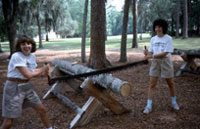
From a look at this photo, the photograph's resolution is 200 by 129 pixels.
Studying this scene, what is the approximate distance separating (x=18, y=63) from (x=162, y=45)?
2893mm

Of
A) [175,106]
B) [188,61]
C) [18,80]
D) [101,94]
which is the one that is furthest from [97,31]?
[18,80]

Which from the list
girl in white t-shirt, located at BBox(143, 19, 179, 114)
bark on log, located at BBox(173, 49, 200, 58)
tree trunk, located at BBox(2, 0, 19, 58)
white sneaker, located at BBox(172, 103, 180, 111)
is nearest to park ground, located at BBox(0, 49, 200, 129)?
white sneaker, located at BBox(172, 103, 180, 111)

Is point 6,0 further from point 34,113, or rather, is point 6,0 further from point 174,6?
point 174,6

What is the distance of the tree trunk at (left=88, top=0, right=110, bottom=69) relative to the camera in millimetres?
7961

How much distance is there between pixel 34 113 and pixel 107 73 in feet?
7.19

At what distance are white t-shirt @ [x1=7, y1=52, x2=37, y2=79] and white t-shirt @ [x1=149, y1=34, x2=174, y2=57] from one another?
8.50ft

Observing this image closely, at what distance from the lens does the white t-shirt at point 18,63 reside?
272 centimetres

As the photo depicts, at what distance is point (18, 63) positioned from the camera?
2.70m

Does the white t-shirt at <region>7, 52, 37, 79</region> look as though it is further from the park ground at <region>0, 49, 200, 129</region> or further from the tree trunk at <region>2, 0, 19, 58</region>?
the tree trunk at <region>2, 0, 19, 58</region>

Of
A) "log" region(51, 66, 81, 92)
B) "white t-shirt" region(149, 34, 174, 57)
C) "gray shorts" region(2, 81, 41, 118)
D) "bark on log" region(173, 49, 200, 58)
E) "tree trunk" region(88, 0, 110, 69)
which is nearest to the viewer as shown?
"gray shorts" region(2, 81, 41, 118)

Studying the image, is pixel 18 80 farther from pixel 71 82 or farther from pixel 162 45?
pixel 162 45

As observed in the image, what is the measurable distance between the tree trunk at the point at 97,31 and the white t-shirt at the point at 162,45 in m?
4.19

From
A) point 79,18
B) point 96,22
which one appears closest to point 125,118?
point 96,22

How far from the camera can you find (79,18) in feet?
206
